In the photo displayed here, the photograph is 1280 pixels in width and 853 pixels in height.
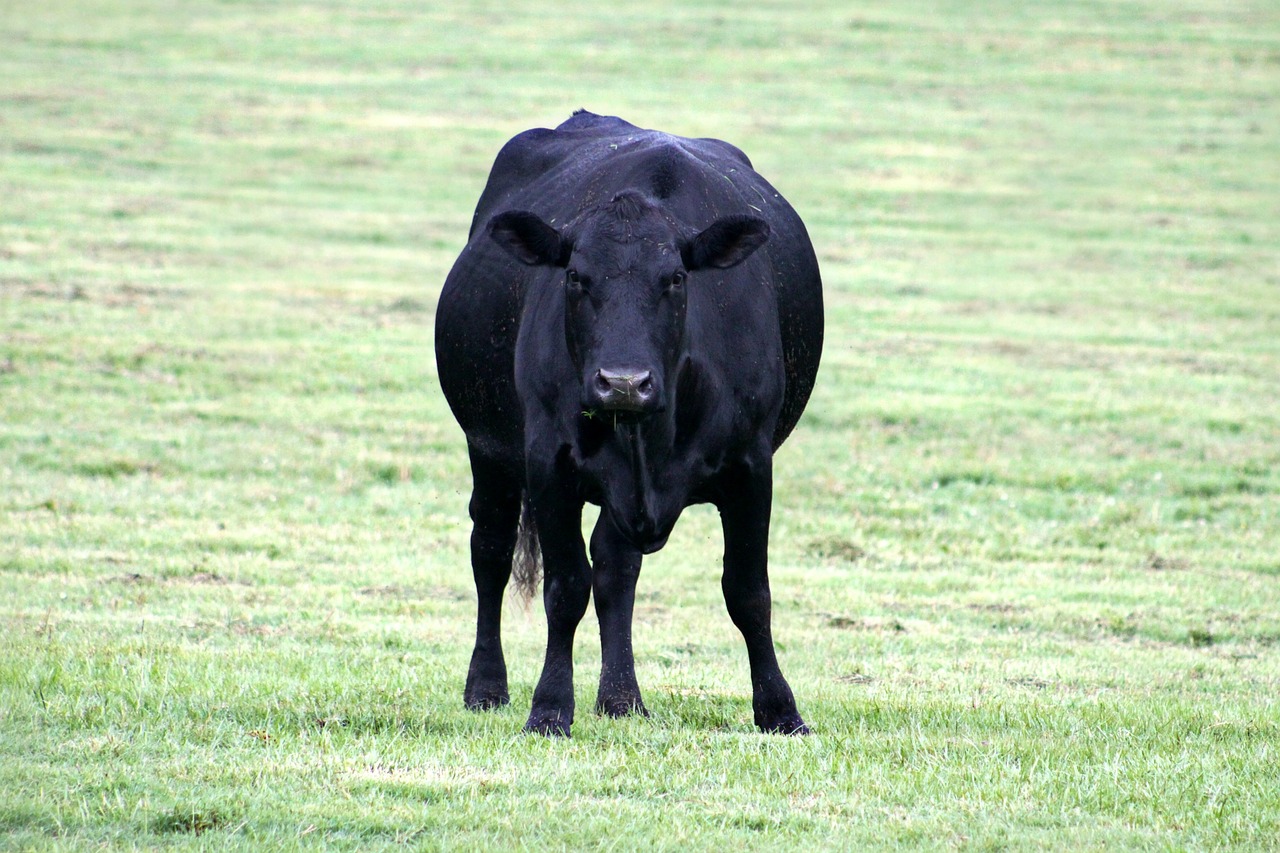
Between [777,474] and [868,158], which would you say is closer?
[777,474]

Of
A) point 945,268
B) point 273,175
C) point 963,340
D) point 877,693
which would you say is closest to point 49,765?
point 877,693

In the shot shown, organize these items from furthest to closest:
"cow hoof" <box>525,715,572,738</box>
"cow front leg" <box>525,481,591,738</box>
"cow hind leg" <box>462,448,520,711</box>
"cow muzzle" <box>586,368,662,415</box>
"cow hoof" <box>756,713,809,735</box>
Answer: "cow hind leg" <box>462,448,520,711</box>
"cow hoof" <box>756,713,809,735</box>
"cow front leg" <box>525,481,591,738</box>
"cow hoof" <box>525,715,572,738</box>
"cow muzzle" <box>586,368,662,415</box>

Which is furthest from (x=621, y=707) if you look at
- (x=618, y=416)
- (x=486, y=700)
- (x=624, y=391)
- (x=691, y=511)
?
(x=691, y=511)

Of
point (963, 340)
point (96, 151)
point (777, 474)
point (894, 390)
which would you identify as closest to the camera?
point (777, 474)

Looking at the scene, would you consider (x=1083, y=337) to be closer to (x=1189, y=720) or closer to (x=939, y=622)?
(x=939, y=622)

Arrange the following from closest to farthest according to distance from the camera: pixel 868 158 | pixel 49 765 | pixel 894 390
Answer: pixel 49 765, pixel 894 390, pixel 868 158

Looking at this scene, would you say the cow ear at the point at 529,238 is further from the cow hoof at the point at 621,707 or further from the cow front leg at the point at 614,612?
the cow hoof at the point at 621,707

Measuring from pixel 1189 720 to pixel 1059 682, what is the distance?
A: 1.57 m

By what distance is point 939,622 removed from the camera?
441 inches

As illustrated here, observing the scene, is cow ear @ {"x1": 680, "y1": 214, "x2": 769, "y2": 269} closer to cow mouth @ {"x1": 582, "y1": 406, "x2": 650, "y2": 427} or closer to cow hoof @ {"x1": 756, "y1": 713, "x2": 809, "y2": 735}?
cow mouth @ {"x1": 582, "y1": 406, "x2": 650, "y2": 427}

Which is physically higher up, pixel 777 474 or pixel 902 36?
pixel 902 36

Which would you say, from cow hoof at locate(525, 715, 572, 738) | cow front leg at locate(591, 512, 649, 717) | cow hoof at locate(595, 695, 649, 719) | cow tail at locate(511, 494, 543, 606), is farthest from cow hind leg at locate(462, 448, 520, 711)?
cow hoof at locate(525, 715, 572, 738)

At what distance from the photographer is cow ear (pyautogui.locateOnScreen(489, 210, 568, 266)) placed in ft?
22.6

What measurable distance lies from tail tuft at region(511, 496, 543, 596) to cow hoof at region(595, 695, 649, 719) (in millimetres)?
1518
